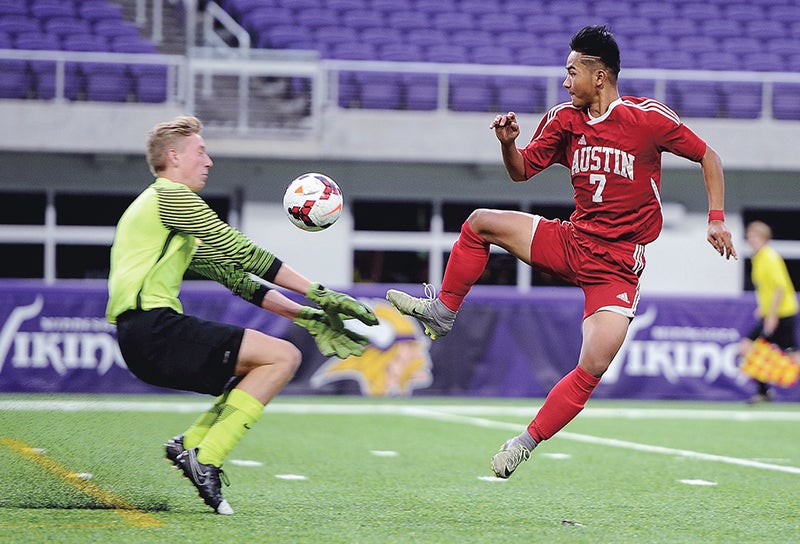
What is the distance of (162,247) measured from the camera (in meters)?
5.41

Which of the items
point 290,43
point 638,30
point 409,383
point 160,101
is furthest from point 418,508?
point 638,30

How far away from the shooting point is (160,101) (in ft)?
59.6

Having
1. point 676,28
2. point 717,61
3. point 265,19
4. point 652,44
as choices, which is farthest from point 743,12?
point 265,19

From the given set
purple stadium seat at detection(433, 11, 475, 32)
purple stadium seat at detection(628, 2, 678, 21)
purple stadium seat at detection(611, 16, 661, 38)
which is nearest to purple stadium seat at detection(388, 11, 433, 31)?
purple stadium seat at detection(433, 11, 475, 32)

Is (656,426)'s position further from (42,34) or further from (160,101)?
(42,34)

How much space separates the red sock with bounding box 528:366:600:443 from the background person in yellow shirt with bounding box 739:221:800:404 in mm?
8230

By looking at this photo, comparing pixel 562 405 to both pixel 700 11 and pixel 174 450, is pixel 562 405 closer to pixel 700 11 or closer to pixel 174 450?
pixel 174 450

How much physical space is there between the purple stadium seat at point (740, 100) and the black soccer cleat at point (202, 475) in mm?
15504

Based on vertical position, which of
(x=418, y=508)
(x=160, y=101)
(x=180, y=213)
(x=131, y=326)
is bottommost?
(x=418, y=508)

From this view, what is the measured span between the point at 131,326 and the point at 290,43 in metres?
14.8

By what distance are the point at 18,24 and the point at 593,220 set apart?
1573cm

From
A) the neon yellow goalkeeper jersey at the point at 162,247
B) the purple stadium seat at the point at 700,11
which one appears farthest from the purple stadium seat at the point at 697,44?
the neon yellow goalkeeper jersey at the point at 162,247

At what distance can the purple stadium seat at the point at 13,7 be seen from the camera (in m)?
19.7

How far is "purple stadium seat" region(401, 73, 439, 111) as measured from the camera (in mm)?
18641
